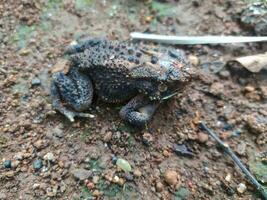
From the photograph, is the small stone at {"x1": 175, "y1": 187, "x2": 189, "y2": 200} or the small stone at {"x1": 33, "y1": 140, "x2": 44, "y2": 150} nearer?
the small stone at {"x1": 175, "y1": 187, "x2": 189, "y2": 200}

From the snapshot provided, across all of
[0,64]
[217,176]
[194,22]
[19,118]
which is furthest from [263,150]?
[0,64]

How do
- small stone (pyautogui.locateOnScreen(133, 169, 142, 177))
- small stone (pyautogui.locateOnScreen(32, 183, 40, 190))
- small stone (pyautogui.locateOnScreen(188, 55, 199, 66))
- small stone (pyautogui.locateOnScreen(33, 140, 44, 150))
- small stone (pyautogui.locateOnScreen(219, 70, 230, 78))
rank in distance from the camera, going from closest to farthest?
small stone (pyautogui.locateOnScreen(32, 183, 40, 190)) → small stone (pyautogui.locateOnScreen(133, 169, 142, 177)) → small stone (pyautogui.locateOnScreen(33, 140, 44, 150)) → small stone (pyautogui.locateOnScreen(219, 70, 230, 78)) → small stone (pyautogui.locateOnScreen(188, 55, 199, 66))

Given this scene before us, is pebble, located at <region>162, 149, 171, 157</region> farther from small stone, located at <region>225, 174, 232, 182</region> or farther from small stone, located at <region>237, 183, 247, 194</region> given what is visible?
small stone, located at <region>237, 183, 247, 194</region>

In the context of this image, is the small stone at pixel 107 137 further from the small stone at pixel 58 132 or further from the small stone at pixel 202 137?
the small stone at pixel 202 137

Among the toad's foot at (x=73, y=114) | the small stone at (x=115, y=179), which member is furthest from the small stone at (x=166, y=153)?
the toad's foot at (x=73, y=114)

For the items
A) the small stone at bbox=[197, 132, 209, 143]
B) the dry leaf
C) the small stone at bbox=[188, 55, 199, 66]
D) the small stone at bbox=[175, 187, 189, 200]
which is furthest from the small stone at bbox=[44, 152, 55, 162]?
the dry leaf

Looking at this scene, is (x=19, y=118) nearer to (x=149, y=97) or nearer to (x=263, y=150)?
(x=149, y=97)

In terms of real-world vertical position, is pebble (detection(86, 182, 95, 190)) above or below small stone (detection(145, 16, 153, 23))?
below
